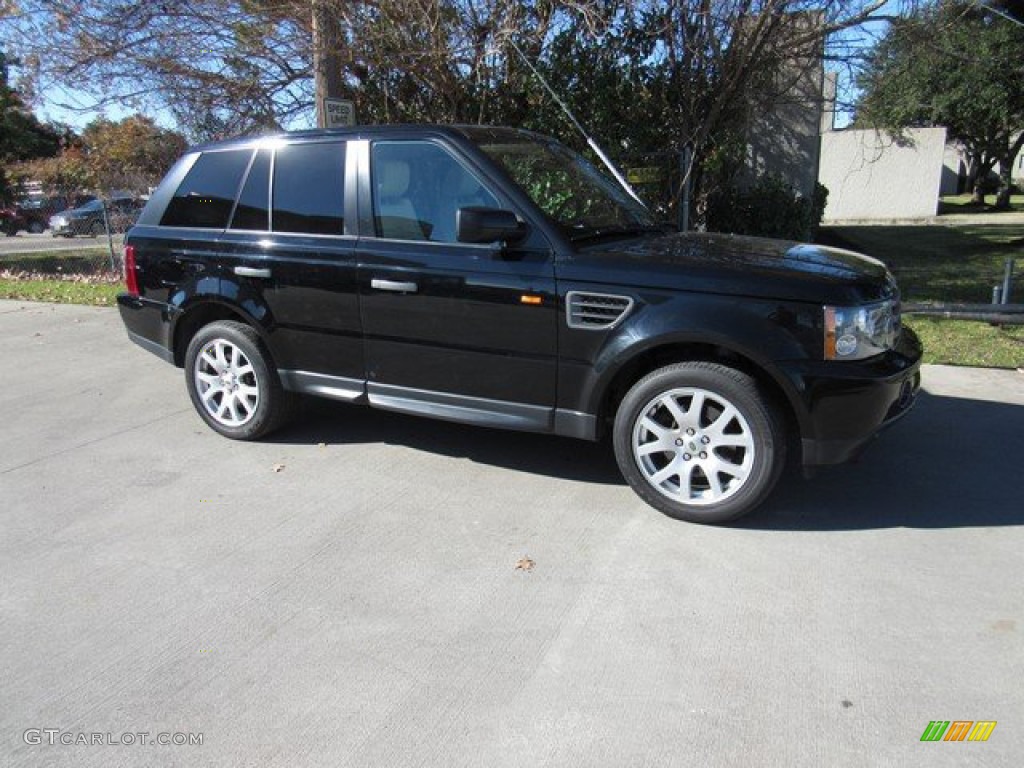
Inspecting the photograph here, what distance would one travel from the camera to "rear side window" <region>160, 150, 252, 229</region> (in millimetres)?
5039

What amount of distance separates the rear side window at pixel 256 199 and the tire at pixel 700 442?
2.57 m

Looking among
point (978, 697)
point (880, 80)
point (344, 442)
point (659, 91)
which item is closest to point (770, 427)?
point (978, 697)

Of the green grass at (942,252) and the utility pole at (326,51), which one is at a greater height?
the utility pole at (326,51)

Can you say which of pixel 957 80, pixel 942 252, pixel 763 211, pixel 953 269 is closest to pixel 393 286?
pixel 763 211

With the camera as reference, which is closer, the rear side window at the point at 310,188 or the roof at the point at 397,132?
the roof at the point at 397,132

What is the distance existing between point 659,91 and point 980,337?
486 cm

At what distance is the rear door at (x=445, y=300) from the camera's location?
160 inches

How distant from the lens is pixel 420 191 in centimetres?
439

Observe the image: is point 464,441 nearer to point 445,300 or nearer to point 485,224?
point 445,300

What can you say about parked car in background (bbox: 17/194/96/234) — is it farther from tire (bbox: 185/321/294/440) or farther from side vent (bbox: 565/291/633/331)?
side vent (bbox: 565/291/633/331)

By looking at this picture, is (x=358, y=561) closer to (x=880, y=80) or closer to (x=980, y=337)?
(x=980, y=337)

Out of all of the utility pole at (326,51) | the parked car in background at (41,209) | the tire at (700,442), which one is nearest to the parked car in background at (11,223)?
the parked car in background at (41,209)
